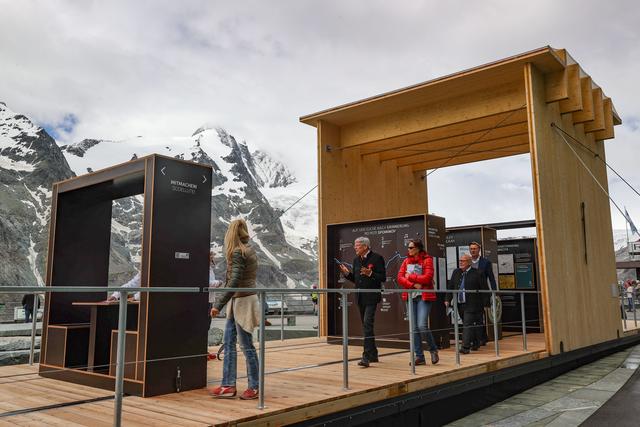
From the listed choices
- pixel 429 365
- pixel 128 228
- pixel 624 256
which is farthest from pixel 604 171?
pixel 128 228

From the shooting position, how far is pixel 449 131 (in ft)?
34.8

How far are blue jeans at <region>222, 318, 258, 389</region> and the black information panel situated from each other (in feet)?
12.2

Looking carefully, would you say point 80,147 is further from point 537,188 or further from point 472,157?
point 537,188

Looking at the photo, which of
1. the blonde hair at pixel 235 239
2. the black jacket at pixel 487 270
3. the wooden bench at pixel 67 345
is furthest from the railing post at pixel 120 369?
the black jacket at pixel 487 270

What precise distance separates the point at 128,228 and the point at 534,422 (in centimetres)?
8729

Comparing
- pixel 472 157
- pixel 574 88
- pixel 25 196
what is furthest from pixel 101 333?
pixel 25 196

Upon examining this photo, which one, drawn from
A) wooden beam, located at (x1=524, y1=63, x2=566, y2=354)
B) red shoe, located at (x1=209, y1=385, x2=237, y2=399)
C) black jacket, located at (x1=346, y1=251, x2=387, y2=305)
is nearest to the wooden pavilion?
wooden beam, located at (x1=524, y1=63, x2=566, y2=354)

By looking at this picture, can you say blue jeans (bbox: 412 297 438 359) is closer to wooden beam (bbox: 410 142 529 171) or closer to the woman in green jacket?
the woman in green jacket

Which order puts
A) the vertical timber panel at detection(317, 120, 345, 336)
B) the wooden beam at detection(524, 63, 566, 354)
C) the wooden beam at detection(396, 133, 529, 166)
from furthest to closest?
1. the wooden beam at detection(396, 133, 529, 166)
2. the vertical timber panel at detection(317, 120, 345, 336)
3. the wooden beam at detection(524, 63, 566, 354)

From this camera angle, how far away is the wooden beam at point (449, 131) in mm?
9641

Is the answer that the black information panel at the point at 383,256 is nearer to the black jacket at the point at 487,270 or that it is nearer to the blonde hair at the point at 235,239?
the black jacket at the point at 487,270

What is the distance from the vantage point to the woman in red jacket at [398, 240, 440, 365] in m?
6.48

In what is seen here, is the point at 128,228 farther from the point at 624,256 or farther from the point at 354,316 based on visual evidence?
the point at 354,316

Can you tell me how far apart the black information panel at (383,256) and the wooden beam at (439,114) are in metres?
2.11
